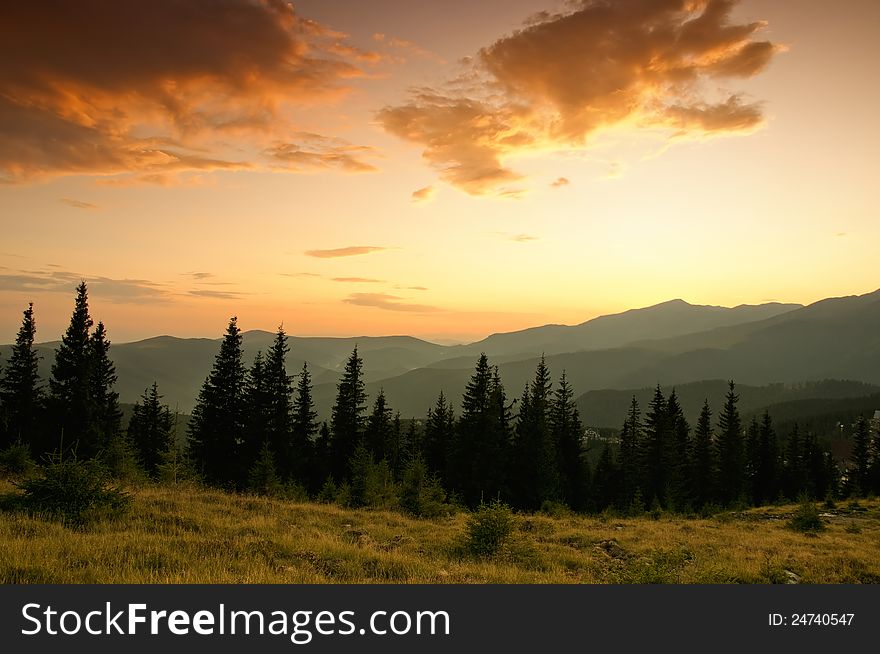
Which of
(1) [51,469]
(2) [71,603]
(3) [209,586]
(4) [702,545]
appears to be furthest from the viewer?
(4) [702,545]

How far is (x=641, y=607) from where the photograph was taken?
7.89 metres

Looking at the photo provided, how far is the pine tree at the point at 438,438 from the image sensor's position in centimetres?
5550

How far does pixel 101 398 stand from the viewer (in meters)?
45.3

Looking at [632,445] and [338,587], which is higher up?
[338,587]

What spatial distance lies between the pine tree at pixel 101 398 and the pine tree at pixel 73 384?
60cm

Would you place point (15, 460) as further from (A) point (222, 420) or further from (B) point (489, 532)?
(B) point (489, 532)

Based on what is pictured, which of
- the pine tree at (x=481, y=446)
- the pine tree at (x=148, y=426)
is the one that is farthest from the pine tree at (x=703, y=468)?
the pine tree at (x=148, y=426)

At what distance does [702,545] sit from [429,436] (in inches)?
1731

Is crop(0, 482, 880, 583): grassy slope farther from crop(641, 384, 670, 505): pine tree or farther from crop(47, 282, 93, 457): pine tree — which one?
crop(641, 384, 670, 505): pine tree

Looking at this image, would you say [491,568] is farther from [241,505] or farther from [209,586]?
[241,505]

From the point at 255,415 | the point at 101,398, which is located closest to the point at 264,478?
the point at 255,415

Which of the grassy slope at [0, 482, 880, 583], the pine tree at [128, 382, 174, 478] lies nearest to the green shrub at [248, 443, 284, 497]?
the grassy slope at [0, 482, 880, 583]

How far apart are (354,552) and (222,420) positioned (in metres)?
33.0

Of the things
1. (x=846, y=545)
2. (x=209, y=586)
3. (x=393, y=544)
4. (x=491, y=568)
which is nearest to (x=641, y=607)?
(x=491, y=568)
